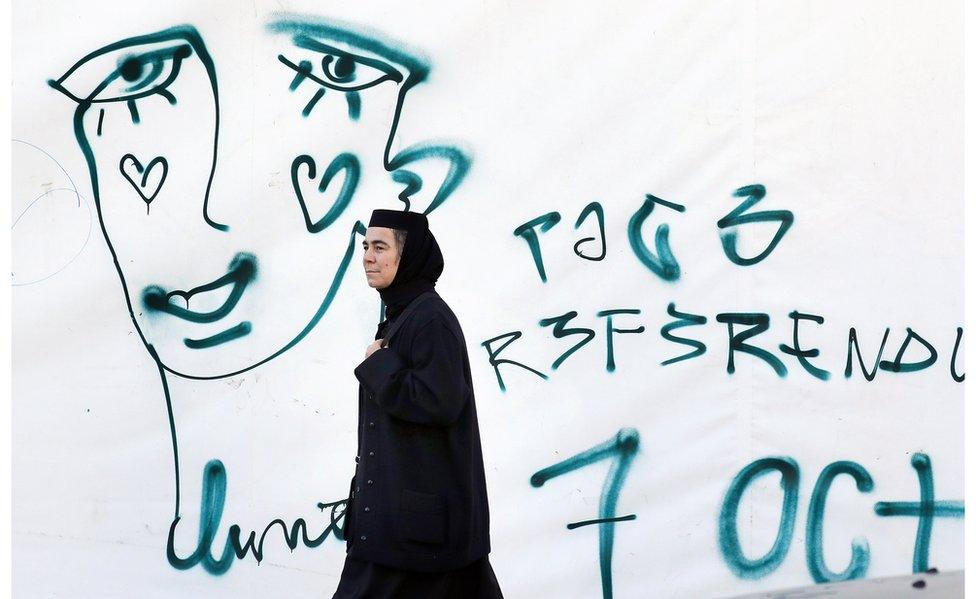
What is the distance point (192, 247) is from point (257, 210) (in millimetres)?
228

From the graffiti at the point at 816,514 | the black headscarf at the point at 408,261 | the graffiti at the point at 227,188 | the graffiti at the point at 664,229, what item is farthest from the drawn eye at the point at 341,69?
the graffiti at the point at 816,514

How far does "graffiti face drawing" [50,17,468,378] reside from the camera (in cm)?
377

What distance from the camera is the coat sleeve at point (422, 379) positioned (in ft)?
9.51

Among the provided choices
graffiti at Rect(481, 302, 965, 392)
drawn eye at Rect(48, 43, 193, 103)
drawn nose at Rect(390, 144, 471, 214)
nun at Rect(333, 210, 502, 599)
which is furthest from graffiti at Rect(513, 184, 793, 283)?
drawn eye at Rect(48, 43, 193, 103)

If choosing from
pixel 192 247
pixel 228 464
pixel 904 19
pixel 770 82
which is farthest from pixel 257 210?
pixel 904 19

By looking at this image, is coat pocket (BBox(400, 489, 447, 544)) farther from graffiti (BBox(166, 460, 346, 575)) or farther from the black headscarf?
graffiti (BBox(166, 460, 346, 575))

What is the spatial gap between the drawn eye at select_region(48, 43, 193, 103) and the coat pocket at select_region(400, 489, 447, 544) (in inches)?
63.0

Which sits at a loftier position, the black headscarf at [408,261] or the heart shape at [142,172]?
the heart shape at [142,172]

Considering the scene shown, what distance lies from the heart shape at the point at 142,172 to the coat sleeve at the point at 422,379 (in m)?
1.20

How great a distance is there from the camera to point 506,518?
12.5ft

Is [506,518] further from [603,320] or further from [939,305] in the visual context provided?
[939,305]

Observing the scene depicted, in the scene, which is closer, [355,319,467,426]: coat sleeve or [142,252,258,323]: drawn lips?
[355,319,467,426]: coat sleeve

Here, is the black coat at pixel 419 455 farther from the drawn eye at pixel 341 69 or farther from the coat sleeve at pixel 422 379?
the drawn eye at pixel 341 69

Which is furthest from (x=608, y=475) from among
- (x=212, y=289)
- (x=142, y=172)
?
(x=142, y=172)
